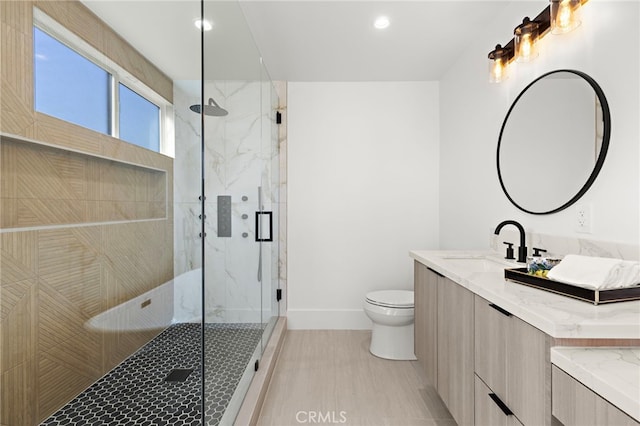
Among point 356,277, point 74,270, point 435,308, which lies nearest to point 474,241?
point 435,308

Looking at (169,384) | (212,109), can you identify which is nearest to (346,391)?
(169,384)

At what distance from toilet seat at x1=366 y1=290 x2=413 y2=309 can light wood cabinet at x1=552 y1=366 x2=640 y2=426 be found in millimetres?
1599

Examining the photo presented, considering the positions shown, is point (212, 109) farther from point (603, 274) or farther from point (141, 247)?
point (603, 274)

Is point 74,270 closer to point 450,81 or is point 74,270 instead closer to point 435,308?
point 435,308

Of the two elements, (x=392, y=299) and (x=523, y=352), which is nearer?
(x=523, y=352)

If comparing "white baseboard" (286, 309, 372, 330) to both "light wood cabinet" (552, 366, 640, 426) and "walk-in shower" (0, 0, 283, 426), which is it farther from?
"light wood cabinet" (552, 366, 640, 426)

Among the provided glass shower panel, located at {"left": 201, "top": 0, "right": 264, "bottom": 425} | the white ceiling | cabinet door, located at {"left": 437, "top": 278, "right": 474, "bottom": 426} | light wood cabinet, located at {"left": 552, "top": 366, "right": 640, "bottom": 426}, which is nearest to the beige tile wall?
the white ceiling

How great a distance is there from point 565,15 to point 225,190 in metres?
1.66

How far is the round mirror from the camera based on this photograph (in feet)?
4.63

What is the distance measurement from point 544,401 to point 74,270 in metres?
2.08

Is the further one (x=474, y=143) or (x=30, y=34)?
(x=474, y=143)

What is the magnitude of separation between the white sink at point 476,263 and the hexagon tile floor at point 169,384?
1.17 metres

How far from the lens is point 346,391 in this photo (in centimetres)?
209

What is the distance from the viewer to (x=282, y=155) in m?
3.18
